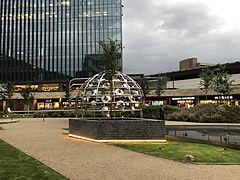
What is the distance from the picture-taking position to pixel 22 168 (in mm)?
8000

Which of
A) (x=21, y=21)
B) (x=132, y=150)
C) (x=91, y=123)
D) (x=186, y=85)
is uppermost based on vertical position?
(x=21, y=21)

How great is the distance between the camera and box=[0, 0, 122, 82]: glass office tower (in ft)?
263

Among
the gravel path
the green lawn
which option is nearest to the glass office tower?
the green lawn

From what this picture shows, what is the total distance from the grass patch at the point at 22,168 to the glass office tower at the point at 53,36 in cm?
6986

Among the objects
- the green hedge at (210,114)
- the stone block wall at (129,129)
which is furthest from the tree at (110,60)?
the green hedge at (210,114)

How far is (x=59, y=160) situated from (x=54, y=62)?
2966 inches

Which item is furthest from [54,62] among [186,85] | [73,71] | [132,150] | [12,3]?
[132,150]

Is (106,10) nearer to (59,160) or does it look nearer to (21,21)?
(21,21)

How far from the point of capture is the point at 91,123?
572 inches

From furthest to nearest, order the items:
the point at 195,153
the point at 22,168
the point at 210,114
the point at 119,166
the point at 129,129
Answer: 1. the point at 210,114
2. the point at 129,129
3. the point at 195,153
4. the point at 119,166
5. the point at 22,168

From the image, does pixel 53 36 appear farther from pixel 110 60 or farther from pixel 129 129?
pixel 129 129

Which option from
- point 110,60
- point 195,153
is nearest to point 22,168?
point 195,153

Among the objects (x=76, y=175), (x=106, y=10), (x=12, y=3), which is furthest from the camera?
(x=12, y=3)

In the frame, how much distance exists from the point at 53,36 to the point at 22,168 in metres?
79.0
